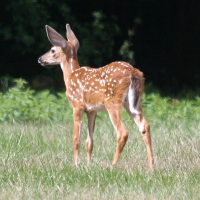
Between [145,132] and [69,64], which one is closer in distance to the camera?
[145,132]

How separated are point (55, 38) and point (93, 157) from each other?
130cm

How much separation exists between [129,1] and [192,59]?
1.91 m

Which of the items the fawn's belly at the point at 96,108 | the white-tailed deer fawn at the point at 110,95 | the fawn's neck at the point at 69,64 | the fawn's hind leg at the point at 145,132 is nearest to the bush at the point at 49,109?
the fawn's neck at the point at 69,64

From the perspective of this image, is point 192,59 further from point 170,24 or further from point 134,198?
point 134,198

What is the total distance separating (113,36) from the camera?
37.2ft

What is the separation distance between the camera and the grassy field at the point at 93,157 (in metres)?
4.05

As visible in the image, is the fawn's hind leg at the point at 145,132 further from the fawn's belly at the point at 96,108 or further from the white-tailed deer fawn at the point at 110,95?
the fawn's belly at the point at 96,108

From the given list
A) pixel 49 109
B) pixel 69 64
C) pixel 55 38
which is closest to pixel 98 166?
pixel 69 64

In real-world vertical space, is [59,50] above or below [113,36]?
above

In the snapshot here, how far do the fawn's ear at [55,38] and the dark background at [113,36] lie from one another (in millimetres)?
4462

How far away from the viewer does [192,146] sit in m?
5.47

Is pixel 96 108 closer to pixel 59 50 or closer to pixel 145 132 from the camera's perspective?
pixel 145 132

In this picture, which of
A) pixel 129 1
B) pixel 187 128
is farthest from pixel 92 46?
pixel 187 128

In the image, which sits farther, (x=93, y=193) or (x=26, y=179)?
(x=26, y=179)
